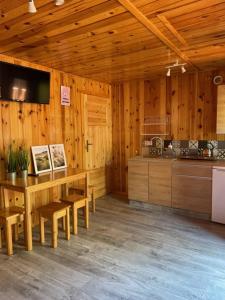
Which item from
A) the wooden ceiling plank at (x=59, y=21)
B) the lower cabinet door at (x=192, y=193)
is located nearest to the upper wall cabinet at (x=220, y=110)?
the lower cabinet door at (x=192, y=193)

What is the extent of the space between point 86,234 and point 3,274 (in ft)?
3.56

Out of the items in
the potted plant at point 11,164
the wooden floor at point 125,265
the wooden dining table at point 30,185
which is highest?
the potted plant at point 11,164

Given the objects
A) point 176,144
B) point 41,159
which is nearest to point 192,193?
point 176,144

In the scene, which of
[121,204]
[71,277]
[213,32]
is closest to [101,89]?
[121,204]

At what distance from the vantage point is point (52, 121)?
3.57m

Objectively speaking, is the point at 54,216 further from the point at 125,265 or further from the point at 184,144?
the point at 184,144

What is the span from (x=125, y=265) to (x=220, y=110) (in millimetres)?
2524

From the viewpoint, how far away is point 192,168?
3516 mm

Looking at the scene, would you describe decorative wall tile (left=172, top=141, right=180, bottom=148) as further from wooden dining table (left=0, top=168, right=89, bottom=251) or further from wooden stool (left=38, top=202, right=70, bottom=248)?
wooden stool (left=38, top=202, right=70, bottom=248)

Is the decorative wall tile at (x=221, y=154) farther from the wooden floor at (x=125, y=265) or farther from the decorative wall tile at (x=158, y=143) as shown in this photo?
the wooden floor at (x=125, y=265)

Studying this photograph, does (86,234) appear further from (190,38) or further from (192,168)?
(190,38)

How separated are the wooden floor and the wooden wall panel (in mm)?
965

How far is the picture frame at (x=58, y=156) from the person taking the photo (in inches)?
137

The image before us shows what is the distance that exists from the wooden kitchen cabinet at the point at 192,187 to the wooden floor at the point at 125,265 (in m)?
0.28
